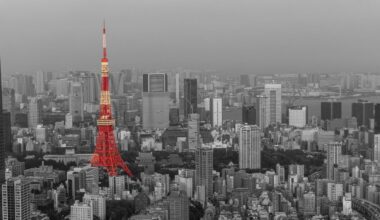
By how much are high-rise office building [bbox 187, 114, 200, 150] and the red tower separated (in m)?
0.99

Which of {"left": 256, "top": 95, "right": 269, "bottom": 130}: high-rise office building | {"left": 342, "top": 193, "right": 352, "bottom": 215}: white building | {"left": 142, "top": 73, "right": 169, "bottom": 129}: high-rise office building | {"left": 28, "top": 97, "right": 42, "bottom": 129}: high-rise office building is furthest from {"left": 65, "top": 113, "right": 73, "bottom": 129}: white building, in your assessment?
{"left": 342, "top": 193, "right": 352, "bottom": 215}: white building

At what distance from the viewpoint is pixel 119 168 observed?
688cm

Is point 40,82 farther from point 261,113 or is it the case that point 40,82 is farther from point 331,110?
point 331,110

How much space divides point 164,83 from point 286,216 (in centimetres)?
348

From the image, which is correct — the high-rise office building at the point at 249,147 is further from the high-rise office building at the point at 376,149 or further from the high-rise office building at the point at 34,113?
the high-rise office building at the point at 34,113

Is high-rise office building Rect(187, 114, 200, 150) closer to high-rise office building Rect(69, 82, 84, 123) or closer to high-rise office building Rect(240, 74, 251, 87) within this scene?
high-rise office building Rect(240, 74, 251, 87)

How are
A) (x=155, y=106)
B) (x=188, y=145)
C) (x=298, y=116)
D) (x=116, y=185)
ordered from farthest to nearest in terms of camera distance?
1. (x=155, y=106)
2. (x=298, y=116)
3. (x=188, y=145)
4. (x=116, y=185)

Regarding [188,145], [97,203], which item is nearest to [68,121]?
[188,145]

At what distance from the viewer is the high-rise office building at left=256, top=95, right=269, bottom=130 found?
27.8ft

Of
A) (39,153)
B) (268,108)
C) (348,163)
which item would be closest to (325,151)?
(348,163)

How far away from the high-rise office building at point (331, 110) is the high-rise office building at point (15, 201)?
4.01m

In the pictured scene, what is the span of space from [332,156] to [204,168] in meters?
1.60

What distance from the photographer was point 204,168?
22.7ft

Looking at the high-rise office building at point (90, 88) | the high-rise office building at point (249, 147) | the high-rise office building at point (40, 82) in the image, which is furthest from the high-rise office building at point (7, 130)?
the high-rise office building at point (249, 147)
